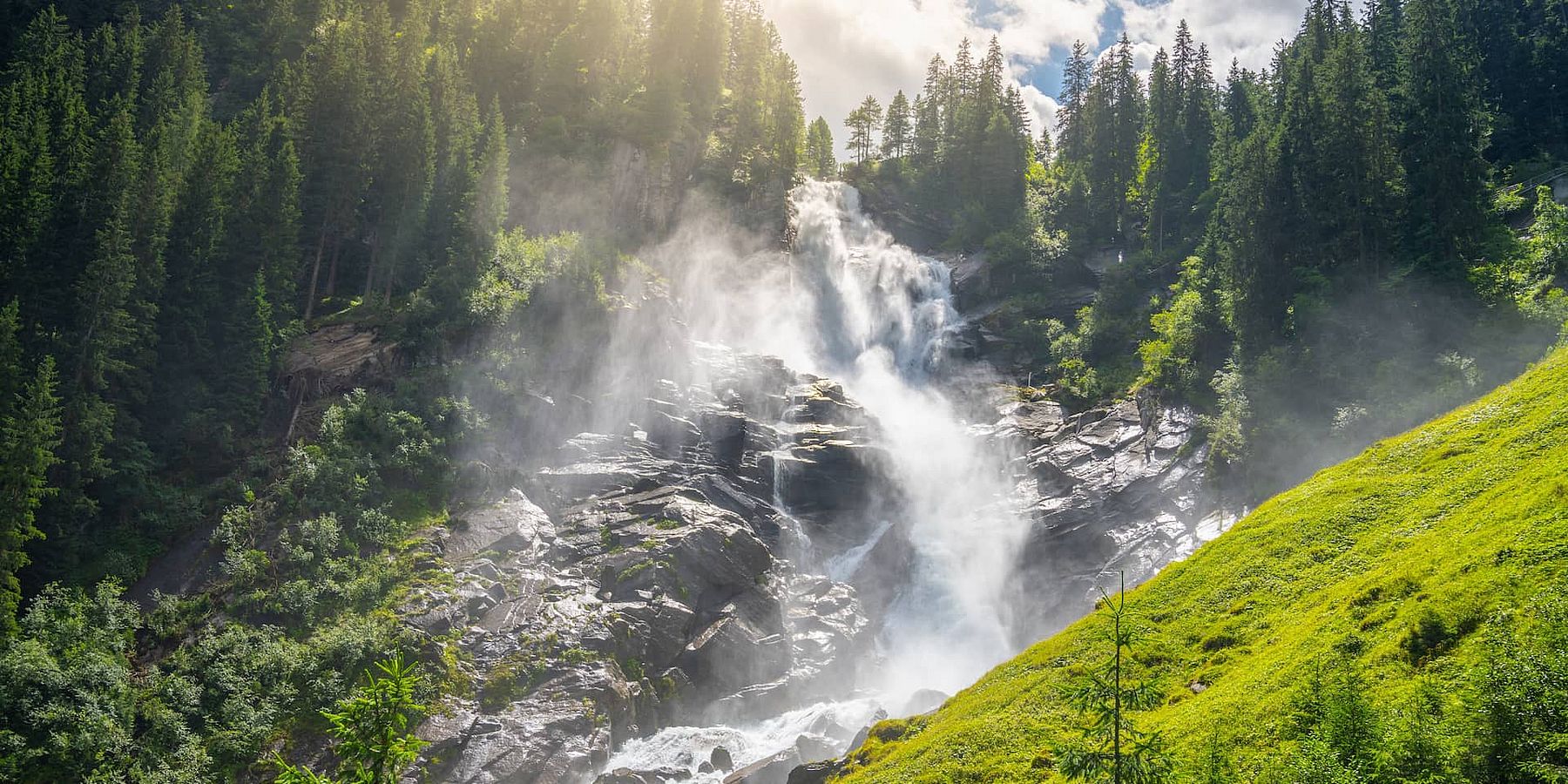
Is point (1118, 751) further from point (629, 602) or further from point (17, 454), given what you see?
point (17, 454)

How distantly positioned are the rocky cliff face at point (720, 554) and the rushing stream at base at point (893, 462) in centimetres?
96

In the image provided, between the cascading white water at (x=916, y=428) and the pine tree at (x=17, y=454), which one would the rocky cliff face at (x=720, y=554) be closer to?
the cascading white water at (x=916, y=428)

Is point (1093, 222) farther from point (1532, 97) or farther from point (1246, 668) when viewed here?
point (1246, 668)

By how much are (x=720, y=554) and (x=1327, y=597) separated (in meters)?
28.5

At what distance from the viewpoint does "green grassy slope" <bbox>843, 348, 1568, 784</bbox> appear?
20.1 metres

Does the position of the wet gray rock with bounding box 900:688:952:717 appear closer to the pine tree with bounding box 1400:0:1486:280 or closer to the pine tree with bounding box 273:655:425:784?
the pine tree with bounding box 273:655:425:784

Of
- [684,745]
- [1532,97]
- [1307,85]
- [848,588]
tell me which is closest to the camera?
[684,745]

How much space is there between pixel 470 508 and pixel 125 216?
70.9 ft

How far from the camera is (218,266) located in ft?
159

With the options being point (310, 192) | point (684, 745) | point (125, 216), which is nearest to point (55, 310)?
point (125, 216)

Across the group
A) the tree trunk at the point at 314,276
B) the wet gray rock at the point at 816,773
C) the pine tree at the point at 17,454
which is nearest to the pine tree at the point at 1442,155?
the wet gray rock at the point at 816,773

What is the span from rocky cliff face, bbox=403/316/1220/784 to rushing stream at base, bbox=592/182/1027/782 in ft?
3.14

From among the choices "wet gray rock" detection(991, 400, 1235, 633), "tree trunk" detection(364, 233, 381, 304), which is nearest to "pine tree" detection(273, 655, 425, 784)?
"wet gray rock" detection(991, 400, 1235, 633)

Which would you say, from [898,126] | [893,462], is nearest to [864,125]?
[898,126]
